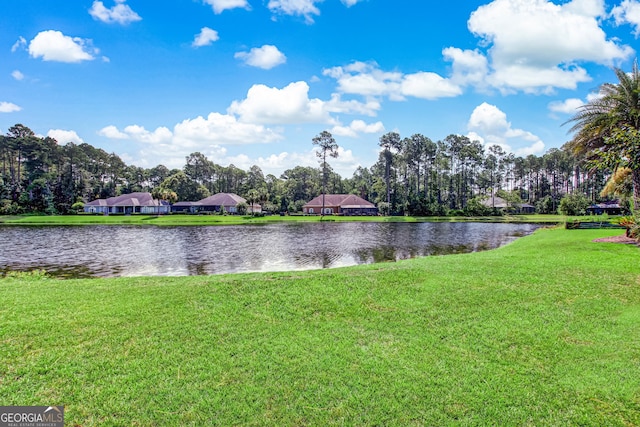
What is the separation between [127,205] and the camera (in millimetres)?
87688

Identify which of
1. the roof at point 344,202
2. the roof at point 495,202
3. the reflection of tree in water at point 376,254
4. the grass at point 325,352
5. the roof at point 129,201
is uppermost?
the roof at point 129,201

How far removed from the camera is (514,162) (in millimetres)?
115438

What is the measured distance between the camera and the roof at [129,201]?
87.4 meters

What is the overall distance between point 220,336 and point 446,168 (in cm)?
10488

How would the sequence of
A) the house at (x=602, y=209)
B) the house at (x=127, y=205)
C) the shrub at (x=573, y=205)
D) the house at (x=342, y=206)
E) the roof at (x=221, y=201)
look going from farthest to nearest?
1. the roof at (x=221, y=201)
2. the house at (x=342, y=206)
3. the house at (x=127, y=205)
4. the house at (x=602, y=209)
5. the shrub at (x=573, y=205)

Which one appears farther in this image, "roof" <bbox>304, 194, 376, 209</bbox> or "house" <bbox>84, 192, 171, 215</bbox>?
"roof" <bbox>304, 194, 376, 209</bbox>

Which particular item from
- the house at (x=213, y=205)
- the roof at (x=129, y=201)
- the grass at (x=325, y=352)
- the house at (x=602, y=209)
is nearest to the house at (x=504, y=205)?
the house at (x=602, y=209)

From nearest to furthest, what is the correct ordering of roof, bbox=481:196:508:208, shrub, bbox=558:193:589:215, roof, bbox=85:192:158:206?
shrub, bbox=558:193:589:215 < roof, bbox=85:192:158:206 < roof, bbox=481:196:508:208

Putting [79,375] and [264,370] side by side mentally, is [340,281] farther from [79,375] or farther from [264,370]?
[79,375]

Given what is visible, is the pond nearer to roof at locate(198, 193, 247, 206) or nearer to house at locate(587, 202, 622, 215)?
roof at locate(198, 193, 247, 206)

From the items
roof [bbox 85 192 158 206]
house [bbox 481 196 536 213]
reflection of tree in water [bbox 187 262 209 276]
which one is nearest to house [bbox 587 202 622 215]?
house [bbox 481 196 536 213]

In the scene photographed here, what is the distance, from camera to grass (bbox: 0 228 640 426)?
516 cm

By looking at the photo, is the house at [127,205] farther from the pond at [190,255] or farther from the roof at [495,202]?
the roof at [495,202]

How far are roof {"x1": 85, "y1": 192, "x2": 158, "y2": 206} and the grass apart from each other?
85882 millimetres
